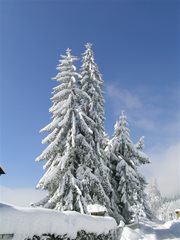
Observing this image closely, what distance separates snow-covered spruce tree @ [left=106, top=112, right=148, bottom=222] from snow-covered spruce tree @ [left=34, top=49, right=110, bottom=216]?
5659mm

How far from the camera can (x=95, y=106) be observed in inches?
1140

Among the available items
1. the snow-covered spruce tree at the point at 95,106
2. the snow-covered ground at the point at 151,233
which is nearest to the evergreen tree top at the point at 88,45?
the snow-covered spruce tree at the point at 95,106

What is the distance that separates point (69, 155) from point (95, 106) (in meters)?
6.90

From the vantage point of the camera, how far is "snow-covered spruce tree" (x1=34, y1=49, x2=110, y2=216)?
22.5 metres

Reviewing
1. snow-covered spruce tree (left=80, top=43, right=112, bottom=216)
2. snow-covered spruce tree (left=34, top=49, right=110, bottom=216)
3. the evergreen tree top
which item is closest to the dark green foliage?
snow-covered spruce tree (left=34, top=49, right=110, bottom=216)

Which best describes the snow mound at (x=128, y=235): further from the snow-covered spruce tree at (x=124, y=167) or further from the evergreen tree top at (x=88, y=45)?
the evergreen tree top at (x=88, y=45)

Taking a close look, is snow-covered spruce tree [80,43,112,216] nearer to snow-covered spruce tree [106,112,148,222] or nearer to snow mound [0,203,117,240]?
snow-covered spruce tree [106,112,148,222]

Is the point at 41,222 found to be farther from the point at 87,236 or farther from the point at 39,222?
the point at 87,236

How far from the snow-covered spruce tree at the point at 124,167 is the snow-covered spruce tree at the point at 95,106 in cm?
214

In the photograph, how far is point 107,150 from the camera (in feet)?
105

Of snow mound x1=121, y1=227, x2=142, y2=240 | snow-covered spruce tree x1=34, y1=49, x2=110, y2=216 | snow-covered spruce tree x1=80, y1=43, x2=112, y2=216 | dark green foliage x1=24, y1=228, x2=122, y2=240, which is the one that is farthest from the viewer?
snow-covered spruce tree x1=80, y1=43, x2=112, y2=216

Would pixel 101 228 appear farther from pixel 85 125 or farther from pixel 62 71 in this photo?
pixel 62 71

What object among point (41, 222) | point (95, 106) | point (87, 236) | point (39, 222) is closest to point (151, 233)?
point (95, 106)

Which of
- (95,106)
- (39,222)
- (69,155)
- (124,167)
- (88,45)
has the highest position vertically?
(88,45)
